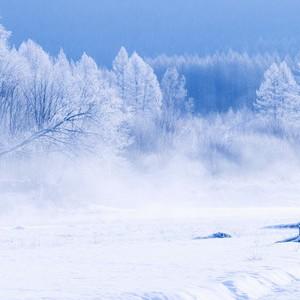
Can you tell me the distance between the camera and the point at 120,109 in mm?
63844

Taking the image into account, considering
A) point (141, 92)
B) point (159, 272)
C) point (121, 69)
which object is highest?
point (121, 69)

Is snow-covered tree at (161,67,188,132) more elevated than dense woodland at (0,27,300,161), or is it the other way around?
snow-covered tree at (161,67,188,132)

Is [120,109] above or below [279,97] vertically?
below

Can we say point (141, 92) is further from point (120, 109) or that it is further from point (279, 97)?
point (279, 97)

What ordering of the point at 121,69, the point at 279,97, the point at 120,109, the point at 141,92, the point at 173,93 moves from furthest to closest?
the point at 173,93 → the point at 121,69 → the point at 279,97 → the point at 141,92 → the point at 120,109

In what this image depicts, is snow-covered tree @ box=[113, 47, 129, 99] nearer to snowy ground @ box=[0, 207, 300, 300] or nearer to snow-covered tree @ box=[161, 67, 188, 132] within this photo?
snow-covered tree @ box=[161, 67, 188, 132]

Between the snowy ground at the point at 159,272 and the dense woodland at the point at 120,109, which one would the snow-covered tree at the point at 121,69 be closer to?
the dense woodland at the point at 120,109

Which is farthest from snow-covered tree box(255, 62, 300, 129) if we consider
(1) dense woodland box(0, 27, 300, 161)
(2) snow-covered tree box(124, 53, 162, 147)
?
(2) snow-covered tree box(124, 53, 162, 147)

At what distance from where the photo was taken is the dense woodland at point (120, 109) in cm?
3291

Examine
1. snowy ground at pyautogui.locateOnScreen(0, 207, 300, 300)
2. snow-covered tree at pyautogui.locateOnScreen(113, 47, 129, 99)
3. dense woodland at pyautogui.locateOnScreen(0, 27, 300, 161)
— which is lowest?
snowy ground at pyautogui.locateOnScreen(0, 207, 300, 300)

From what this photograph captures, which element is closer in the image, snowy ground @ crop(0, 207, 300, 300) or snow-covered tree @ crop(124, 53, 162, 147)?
snowy ground @ crop(0, 207, 300, 300)

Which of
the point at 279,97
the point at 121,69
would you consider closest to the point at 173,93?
the point at 121,69

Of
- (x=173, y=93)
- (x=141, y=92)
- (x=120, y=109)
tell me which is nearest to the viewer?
(x=120, y=109)

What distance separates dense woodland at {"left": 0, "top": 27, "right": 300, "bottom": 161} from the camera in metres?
32.9
